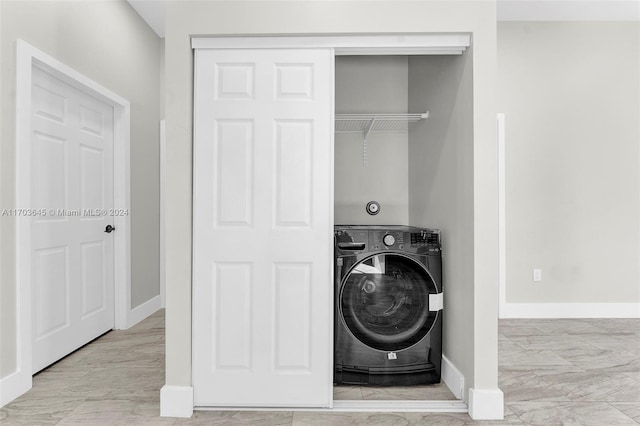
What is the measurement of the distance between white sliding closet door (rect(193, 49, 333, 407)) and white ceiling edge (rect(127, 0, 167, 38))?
81.1 inches

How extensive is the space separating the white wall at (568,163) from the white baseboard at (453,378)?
1.84 meters

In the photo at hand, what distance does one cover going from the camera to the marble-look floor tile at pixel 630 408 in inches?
87.3

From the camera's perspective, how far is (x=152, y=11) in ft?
13.0

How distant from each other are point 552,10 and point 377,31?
2698mm

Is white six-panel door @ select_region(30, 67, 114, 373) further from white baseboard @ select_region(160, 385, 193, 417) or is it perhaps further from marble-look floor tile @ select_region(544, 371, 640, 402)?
marble-look floor tile @ select_region(544, 371, 640, 402)

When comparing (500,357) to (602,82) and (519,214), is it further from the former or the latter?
(602,82)

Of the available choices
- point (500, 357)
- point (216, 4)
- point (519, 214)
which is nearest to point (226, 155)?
point (216, 4)

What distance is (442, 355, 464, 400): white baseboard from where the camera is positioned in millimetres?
2359

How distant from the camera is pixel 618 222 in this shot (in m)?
4.16

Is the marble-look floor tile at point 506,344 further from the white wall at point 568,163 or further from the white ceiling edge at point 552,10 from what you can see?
the white ceiling edge at point 552,10

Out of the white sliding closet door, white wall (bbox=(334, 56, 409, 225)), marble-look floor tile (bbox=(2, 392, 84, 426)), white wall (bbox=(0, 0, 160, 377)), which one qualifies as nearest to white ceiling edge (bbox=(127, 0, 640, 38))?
white wall (bbox=(0, 0, 160, 377))

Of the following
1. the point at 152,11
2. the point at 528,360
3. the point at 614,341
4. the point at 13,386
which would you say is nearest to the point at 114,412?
the point at 13,386

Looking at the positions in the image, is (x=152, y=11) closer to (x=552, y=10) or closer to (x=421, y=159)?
(x=421, y=159)

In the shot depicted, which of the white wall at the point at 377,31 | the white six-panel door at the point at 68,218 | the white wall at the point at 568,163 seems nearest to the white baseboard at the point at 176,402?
the white wall at the point at 377,31
